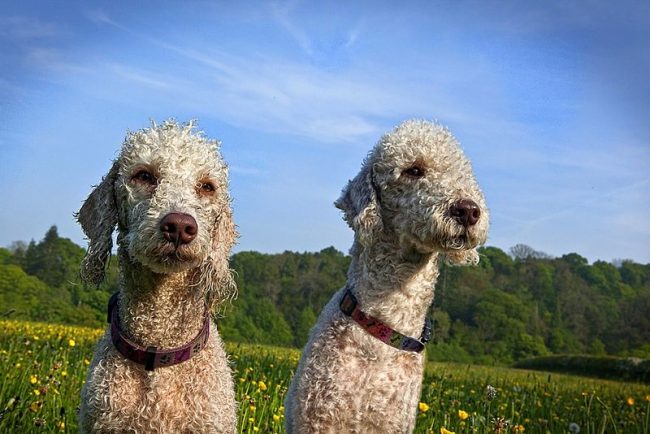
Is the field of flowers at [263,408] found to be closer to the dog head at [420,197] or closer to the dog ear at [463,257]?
the dog ear at [463,257]

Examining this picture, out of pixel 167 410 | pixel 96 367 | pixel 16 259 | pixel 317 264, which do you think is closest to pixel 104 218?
pixel 96 367

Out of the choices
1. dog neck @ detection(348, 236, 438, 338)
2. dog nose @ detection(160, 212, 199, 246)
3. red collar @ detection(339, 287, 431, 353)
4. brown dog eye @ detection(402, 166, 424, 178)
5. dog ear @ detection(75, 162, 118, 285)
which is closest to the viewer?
dog nose @ detection(160, 212, 199, 246)

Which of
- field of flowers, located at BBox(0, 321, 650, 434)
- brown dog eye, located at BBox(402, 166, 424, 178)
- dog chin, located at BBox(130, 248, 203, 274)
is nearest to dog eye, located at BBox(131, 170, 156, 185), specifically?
dog chin, located at BBox(130, 248, 203, 274)

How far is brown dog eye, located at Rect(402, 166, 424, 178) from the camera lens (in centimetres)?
507

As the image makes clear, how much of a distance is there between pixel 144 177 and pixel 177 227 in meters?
0.73

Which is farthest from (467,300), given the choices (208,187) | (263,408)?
(208,187)

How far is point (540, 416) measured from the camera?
886cm

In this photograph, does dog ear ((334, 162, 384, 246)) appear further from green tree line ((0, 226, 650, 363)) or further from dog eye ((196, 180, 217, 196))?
green tree line ((0, 226, 650, 363))

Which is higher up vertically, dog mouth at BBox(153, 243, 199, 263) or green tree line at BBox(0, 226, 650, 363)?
green tree line at BBox(0, 226, 650, 363)

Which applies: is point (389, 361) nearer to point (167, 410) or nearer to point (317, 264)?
point (167, 410)

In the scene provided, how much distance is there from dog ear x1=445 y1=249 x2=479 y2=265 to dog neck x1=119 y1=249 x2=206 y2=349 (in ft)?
6.04

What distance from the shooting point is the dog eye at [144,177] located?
4586mm

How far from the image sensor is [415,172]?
5.07 meters

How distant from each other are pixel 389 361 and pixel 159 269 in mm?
1754
